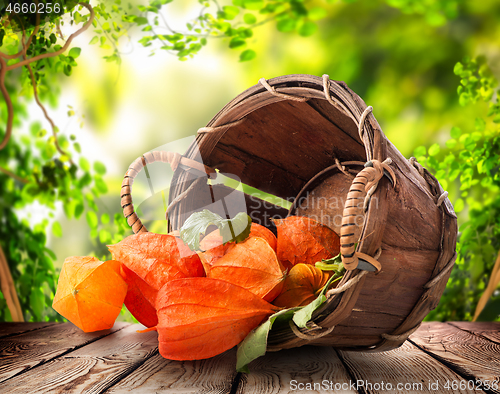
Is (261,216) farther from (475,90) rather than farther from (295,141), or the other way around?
(475,90)

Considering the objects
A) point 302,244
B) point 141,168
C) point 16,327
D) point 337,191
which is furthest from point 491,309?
point 16,327

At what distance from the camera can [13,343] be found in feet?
1.81

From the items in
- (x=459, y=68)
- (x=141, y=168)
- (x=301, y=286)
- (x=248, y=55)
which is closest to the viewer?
(x=301, y=286)

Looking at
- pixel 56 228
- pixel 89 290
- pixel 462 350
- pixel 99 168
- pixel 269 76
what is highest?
pixel 269 76

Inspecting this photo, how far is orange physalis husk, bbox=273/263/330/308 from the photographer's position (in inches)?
17.3

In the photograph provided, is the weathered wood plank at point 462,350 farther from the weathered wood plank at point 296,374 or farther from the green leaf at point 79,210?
the green leaf at point 79,210

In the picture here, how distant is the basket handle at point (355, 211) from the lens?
1.11 ft

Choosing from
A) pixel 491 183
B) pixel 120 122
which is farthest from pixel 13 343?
pixel 491 183

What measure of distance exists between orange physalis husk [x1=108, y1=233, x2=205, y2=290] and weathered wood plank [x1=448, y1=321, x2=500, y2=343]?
0.47 meters

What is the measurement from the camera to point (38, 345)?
539 mm

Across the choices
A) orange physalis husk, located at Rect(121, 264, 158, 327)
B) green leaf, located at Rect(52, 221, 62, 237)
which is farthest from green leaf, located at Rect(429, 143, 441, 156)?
green leaf, located at Rect(52, 221, 62, 237)

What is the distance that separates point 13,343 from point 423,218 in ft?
2.00

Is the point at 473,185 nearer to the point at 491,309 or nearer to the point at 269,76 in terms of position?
the point at 491,309

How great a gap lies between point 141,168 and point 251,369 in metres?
0.37
